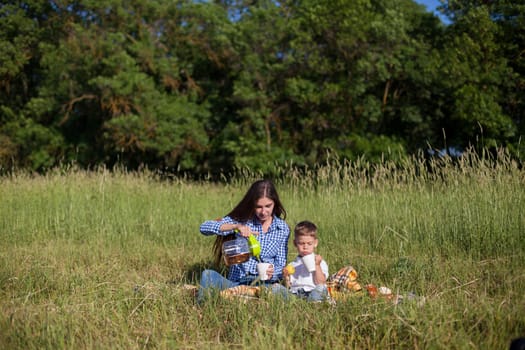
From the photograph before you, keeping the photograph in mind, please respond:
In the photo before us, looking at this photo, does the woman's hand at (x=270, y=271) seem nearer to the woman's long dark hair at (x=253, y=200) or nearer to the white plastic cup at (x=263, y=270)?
the white plastic cup at (x=263, y=270)

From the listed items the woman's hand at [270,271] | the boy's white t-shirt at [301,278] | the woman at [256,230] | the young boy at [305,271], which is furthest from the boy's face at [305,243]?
the woman at [256,230]

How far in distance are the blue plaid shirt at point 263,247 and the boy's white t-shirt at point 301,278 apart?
33cm

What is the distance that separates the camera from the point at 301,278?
451 cm

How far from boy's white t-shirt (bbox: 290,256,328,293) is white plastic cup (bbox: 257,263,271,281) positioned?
0.22 metres

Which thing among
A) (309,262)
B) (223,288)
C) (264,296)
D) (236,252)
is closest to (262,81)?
(236,252)

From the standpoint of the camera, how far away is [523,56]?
1608 cm

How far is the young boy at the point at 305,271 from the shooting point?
4.42 metres

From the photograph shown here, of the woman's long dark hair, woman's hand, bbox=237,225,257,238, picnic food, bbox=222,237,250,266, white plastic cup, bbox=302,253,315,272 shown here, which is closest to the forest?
the woman's long dark hair

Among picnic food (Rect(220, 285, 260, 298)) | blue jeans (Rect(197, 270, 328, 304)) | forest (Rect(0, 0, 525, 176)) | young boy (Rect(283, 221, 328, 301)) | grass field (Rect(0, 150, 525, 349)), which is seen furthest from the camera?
forest (Rect(0, 0, 525, 176))

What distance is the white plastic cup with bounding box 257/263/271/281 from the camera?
14.7 ft

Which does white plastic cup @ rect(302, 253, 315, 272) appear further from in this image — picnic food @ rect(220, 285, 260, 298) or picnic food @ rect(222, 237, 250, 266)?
picnic food @ rect(222, 237, 250, 266)

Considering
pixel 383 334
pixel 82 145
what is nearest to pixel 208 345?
pixel 383 334

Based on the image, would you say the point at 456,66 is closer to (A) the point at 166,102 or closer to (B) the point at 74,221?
(A) the point at 166,102

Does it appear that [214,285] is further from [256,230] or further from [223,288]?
[256,230]
